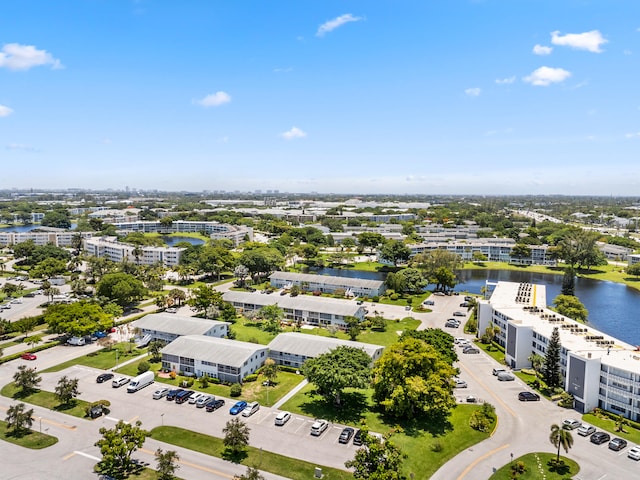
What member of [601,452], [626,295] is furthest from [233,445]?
[626,295]

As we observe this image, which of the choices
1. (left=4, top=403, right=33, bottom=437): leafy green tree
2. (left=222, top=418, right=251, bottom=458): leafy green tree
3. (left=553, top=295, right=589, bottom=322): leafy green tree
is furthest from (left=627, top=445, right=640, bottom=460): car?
(left=4, top=403, right=33, bottom=437): leafy green tree

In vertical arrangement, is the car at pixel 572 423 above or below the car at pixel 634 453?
below

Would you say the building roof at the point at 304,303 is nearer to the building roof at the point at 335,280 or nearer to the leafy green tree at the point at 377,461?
the building roof at the point at 335,280

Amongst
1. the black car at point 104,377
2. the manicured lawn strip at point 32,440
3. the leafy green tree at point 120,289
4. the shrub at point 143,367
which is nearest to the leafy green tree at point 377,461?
the manicured lawn strip at point 32,440

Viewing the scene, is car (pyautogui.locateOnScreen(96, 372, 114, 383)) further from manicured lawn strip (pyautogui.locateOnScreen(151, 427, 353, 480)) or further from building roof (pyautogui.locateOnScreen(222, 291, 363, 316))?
building roof (pyautogui.locateOnScreen(222, 291, 363, 316))

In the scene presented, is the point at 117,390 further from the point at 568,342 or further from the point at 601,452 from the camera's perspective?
the point at 568,342
